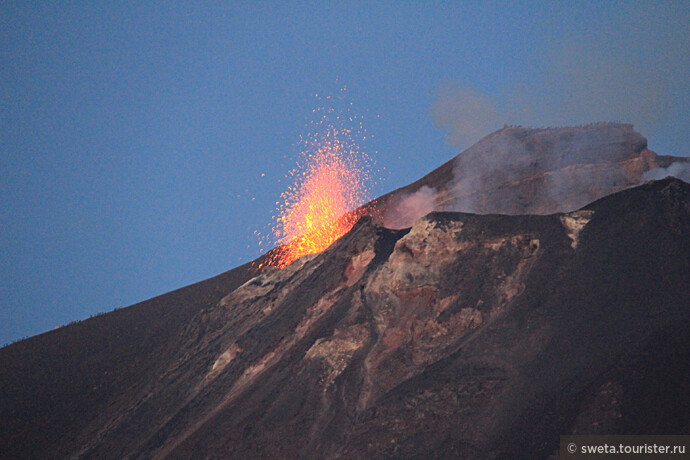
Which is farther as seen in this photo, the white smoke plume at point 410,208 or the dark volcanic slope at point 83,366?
the white smoke plume at point 410,208

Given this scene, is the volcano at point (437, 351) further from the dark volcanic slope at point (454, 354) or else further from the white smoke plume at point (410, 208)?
the white smoke plume at point (410, 208)

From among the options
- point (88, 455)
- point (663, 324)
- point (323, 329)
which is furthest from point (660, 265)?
point (88, 455)

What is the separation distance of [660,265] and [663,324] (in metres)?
2.61

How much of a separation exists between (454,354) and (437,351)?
2.17 ft

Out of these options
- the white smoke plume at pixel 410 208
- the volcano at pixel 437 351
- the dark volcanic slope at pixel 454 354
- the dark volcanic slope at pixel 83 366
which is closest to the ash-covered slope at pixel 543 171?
the white smoke plume at pixel 410 208

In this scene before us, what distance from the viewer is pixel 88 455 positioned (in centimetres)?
2162

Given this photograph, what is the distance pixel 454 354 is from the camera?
54.6 ft

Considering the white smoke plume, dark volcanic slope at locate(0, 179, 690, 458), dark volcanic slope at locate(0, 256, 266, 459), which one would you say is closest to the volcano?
dark volcanic slope at locate(0, 179, 690, 458)

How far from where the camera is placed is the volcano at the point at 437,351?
13.8 metres

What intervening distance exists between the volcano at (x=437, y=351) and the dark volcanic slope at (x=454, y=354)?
5 centimetres

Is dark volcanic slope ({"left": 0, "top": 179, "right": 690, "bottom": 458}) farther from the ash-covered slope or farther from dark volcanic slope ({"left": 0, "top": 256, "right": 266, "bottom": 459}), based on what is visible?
the ash-covered slope

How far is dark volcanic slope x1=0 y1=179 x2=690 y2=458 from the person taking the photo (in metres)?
13.6

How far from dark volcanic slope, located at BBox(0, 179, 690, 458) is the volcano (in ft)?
0.18

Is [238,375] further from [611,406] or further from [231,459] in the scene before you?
[611,406]
